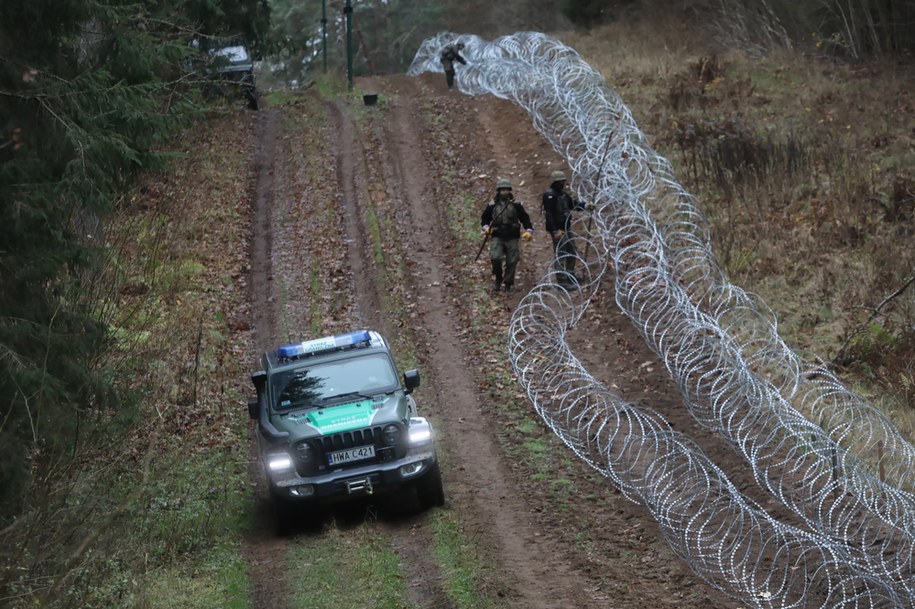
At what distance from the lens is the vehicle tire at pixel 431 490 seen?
11586 millimetres

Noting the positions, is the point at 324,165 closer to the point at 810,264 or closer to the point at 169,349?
the point at 169,349

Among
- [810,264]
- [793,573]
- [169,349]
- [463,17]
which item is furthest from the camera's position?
[463,17]

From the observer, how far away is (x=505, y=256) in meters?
19.1

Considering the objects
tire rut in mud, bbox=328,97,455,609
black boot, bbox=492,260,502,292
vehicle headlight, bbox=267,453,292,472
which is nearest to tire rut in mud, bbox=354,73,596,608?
tire rut in mud, bbox=328,97,455,609

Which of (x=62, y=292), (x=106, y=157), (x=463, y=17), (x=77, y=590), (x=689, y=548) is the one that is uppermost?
(x=106, y=157)

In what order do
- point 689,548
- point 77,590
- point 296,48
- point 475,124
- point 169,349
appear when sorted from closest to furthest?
Answer: 1. point 77,590
2. point 689,548
3. point 169,349
4. point 475,124
5. point 296,48

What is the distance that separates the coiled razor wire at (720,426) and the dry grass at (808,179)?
0.81 meters

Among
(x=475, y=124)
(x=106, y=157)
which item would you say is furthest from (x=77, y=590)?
(x=475, y=124)

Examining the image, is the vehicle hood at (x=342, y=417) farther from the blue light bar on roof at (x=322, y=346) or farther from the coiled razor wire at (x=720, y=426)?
the coiled razor wire at (x=720, y=426)

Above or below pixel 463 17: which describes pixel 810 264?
above

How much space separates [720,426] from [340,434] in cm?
476

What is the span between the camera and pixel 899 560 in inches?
380

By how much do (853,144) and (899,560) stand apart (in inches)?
606

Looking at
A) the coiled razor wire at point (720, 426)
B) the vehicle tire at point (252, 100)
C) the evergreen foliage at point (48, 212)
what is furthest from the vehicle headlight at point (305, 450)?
the vehicle tire at point (252, 100)
